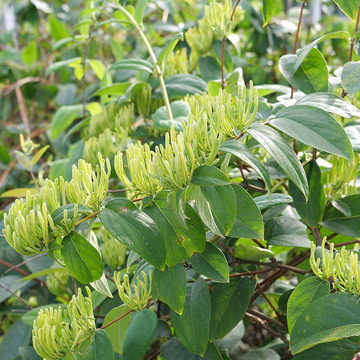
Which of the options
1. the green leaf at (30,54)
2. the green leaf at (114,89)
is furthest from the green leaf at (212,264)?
the green leaf at (30,54)

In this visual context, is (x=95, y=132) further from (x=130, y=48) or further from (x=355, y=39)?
(x=130, y=48)

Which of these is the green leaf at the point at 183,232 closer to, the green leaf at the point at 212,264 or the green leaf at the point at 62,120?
the green leaf at the point at 212,264

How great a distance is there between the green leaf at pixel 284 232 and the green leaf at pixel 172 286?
0.12 m

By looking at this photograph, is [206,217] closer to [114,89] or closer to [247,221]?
[247,221]

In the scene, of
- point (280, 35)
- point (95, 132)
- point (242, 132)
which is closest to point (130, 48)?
point (280, 35)

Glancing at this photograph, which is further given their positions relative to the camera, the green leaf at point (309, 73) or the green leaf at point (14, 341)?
Result: the green leaf at point (14, 341)

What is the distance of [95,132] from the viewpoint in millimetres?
679

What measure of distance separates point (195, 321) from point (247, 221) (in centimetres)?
10

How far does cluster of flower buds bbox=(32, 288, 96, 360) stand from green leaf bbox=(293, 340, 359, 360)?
6.7 inches

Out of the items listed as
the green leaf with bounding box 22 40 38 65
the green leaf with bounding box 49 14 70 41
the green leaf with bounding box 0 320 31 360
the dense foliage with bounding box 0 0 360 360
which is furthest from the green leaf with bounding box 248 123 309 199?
the green leaf with bounding box 22 40 38 65

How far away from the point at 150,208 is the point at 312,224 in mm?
178

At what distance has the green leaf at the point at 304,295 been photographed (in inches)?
14.3

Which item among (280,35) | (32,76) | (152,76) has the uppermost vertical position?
(152,76)

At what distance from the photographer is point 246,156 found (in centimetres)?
32
